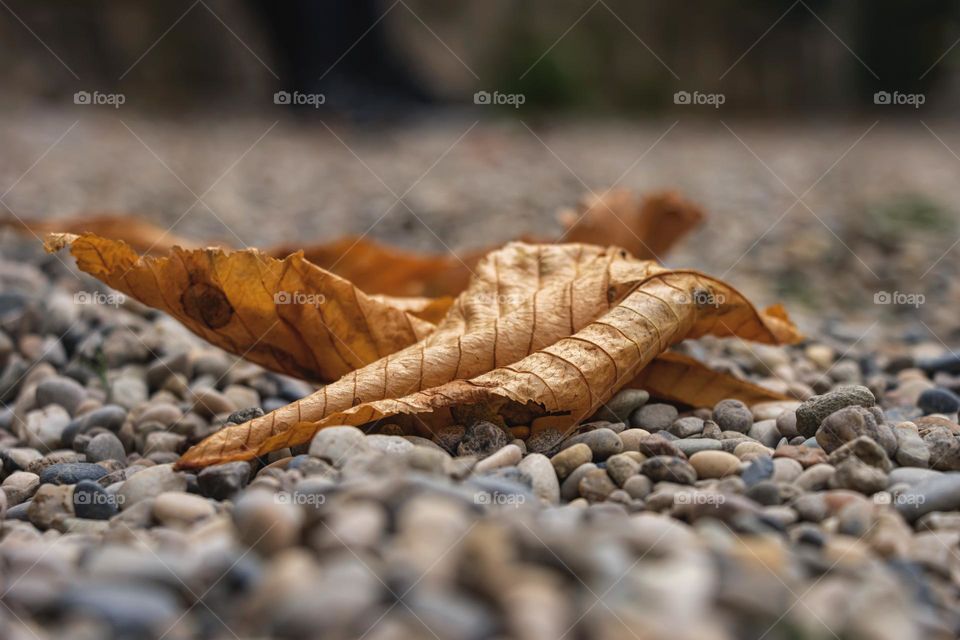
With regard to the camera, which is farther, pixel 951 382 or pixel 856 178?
pixel 856 178

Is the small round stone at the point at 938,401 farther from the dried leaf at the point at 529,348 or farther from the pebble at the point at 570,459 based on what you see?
the pebble at the point at 570,459

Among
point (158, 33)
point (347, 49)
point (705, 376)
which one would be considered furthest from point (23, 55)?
point (705, 376)

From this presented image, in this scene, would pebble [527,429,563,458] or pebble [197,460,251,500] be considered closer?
pebble [197,460,251,500]

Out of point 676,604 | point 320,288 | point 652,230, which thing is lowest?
point 676,604

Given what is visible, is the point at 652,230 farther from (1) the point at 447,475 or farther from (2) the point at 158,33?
(2) the point at 158,33

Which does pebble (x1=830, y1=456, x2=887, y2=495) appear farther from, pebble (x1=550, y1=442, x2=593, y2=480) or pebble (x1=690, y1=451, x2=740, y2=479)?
pebble (x1=550, y1=442, x2=593, y2=480)

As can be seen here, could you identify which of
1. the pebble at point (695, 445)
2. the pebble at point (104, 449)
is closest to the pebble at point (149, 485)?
the pebble at point (104, 449)

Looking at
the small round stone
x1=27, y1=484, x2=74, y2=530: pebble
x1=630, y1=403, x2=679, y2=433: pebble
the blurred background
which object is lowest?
x1=27, y1=484, x2=74, y2=530: pebble

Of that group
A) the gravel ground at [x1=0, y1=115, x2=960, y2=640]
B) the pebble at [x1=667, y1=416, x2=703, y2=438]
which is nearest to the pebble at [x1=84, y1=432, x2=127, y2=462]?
the gravel ground at [x1=0, y1=115, x2=960, y2=640]
